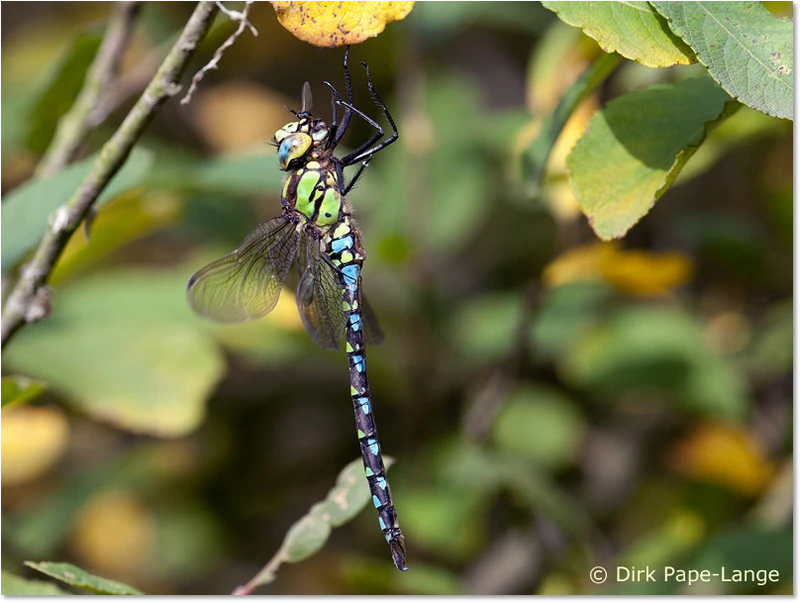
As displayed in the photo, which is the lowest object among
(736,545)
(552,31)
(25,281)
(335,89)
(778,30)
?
(736,545)

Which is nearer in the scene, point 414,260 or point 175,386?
point 175,386

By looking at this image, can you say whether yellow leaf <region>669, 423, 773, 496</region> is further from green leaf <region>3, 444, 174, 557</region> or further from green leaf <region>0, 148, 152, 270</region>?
green leaf <region>0, 148, 152, 270</region>

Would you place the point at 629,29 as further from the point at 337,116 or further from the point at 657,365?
the point at 657,365

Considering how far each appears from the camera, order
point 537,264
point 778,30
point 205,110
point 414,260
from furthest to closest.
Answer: point 205,110
point 537,264
point 414,260
point 778,30

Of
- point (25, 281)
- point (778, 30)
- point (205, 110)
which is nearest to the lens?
point (778, 30)

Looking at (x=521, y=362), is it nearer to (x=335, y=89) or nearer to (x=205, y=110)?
(x=335, y=89)

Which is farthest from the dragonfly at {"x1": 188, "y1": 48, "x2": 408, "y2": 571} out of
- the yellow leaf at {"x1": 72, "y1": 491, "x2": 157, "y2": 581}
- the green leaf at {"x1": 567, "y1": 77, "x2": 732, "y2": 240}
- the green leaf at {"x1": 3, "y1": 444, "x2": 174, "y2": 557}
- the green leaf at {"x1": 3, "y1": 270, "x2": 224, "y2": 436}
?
the yellow leaf at {"x1": 72, "y1": 491, "x2": 157, "y2": 581}

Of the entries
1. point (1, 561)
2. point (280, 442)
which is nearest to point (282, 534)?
point (280, 442)

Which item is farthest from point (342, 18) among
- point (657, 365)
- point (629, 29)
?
point (657, 365)
